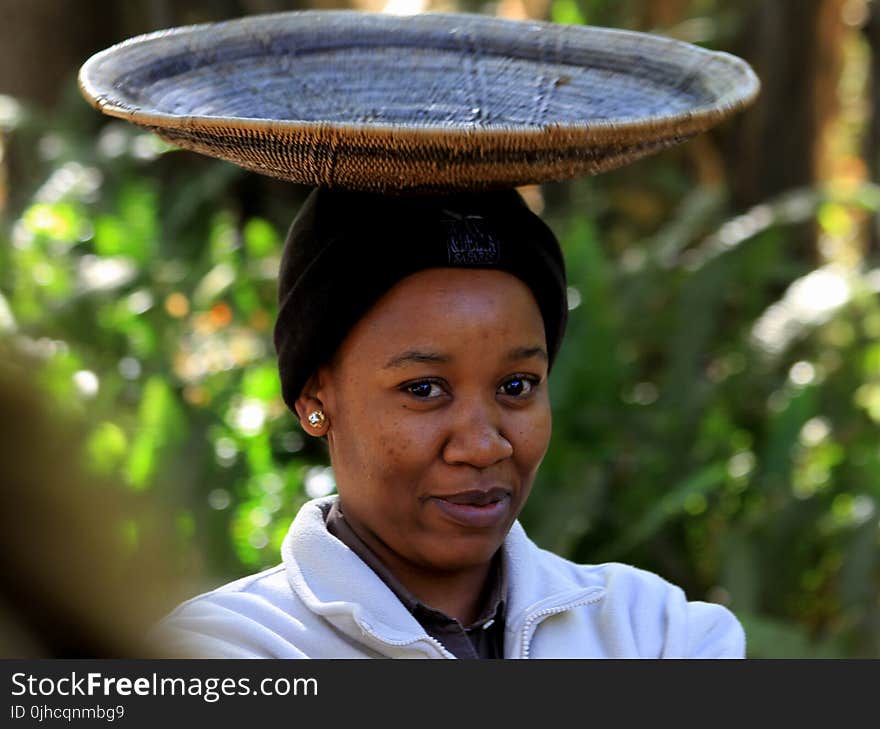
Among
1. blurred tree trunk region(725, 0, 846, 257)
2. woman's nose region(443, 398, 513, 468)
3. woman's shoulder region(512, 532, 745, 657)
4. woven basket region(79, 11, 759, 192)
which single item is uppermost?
woven basket region(79, 11, 759, 192)

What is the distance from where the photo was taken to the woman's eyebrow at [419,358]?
175 centimetres

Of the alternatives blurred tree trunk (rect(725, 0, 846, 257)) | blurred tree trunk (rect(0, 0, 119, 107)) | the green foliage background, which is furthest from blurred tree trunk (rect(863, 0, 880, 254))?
blurred tree trunk (rect(0, 0, 119, 107))

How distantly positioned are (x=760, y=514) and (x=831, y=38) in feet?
12.4

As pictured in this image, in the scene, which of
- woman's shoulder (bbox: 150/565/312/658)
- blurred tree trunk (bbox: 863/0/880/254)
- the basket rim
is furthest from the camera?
blurred tree trunk (bbox: 863/0/880/254)

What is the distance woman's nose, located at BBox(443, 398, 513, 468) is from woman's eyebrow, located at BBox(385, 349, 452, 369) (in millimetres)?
70

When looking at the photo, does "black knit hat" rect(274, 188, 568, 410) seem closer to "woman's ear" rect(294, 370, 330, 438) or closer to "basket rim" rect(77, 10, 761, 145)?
"woman's ear" rect(294, 370, 330, 438)

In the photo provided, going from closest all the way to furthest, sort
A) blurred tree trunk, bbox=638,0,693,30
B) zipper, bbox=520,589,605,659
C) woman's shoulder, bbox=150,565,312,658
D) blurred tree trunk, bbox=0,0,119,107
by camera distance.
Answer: woman's shoulder, bbox=150,565,312,658 → zipper, bbox=520,589,605,659 → blurred tree trunk, bbox=638,0,693,30 → blurred tree trunk, bbox=0,0,119,107

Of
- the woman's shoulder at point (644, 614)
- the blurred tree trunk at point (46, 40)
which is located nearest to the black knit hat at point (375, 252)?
the woman's shoulder at point (644, 614)

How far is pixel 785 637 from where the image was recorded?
12.2ft

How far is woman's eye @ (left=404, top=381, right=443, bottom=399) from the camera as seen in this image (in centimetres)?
177

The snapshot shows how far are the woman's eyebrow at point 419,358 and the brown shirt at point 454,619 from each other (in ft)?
0.94

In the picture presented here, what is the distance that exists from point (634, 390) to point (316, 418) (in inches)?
143

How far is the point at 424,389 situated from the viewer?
1769mm

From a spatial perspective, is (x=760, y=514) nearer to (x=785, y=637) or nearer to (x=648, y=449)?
(x=648, y=449)
